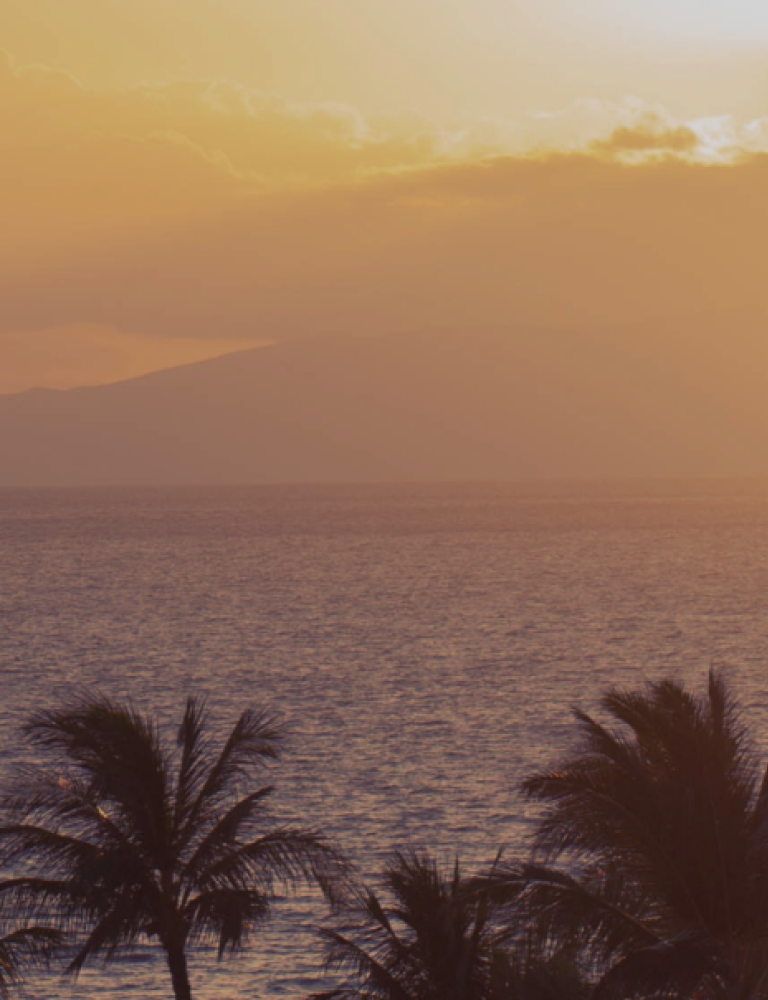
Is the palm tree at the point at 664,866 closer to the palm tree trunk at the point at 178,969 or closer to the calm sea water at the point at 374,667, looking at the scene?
A: the palm tree trunk at the point at 178,969

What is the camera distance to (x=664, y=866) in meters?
21.0

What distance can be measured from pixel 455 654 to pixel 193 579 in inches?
3297

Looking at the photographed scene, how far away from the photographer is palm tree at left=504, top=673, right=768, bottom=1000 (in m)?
20.2

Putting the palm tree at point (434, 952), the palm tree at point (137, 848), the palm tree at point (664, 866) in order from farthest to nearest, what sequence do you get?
the palm tree at point (137, 848), the palm tree at point (434, 952), the palm tree at point (664, 866)

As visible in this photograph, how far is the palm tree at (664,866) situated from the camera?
20.2 meters

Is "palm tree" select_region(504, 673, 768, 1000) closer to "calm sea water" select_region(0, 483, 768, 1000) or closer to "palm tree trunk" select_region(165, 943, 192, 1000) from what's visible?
"palm tree trunk" select_region(165, 943, 192, 1000)

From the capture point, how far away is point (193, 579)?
188 meters

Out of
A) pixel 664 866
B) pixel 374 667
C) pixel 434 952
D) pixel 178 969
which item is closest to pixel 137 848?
pixel 178 969

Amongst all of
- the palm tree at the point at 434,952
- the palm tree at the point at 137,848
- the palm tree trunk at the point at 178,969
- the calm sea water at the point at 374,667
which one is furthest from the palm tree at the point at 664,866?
the calm sea water at the point at 374,667

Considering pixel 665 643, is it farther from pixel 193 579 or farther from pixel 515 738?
pixel 193 579

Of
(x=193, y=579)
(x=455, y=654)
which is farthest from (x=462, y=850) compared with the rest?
(x=193, y=579)

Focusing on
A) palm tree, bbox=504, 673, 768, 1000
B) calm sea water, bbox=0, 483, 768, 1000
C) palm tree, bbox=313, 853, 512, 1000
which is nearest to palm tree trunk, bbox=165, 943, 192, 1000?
palm tree, bbox=313, 853, 512, 1000

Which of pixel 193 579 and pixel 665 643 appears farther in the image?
pixel 193 579

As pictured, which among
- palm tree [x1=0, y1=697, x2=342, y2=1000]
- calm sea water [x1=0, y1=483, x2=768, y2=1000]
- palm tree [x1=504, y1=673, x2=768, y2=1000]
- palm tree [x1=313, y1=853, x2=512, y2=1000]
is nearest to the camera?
palm tree [x1=504, y1=673, x2=768, y2=1000]
